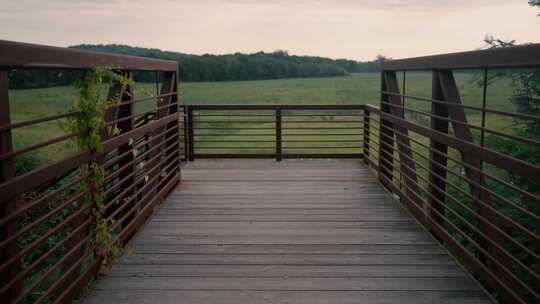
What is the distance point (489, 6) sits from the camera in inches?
416

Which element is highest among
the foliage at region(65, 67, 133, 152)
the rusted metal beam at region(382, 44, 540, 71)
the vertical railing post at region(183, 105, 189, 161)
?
the rusted metal beam at region(382, 44, 540, 71)

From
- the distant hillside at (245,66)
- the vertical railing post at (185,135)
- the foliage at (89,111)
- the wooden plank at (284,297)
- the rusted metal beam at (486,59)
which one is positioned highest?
the distant hillside at (245,66)

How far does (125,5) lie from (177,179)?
31.1 feet

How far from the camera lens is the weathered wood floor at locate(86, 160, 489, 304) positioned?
11.6 ft

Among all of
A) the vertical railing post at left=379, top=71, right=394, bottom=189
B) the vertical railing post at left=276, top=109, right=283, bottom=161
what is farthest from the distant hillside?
the vertical railing post at left=379, top=71, right=394, bottom=189

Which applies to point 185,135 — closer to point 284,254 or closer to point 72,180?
point 284,254

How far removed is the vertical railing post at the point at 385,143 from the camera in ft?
22.4

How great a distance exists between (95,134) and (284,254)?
178 centimetres

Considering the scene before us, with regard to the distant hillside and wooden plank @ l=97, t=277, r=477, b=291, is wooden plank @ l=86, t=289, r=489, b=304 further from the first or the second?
the distant hillside

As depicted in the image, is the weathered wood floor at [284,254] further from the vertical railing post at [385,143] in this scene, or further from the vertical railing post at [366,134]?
the vertical railing post at [366,134]

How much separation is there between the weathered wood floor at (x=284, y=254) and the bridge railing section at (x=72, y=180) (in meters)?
0.23

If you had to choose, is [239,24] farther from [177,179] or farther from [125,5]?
[177,179]

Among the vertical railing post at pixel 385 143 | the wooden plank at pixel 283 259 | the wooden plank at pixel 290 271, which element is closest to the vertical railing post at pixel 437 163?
the wooden plank at pixel 283 259

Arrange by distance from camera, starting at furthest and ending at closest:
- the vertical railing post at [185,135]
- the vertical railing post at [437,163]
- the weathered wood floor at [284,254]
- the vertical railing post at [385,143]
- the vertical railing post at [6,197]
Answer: the vertical railing post at [185,135]
the vertical railing post at [385,143]
the vertical railing post at [437,163]
the weathered wood floor at [284,254]
the vertical railing post at [6,197]
